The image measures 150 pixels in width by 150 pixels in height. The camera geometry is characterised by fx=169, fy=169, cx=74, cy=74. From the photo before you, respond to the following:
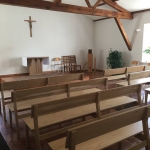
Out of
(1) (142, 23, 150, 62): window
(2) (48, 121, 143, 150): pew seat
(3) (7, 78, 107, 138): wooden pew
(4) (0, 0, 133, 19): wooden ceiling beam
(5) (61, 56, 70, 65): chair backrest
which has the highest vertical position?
(4) (0, 0, 133, 19): wooden ceiling beam

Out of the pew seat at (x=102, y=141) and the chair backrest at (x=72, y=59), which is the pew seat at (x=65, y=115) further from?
the chair backrest at (x=72, y=59)

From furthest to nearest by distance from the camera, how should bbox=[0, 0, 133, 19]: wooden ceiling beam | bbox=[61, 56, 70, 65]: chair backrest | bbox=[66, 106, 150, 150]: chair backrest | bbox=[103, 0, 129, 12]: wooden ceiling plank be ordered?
bbox=[61, 56, 70, 65]: chair backrest, bbox=[103, 0, 129, 12]: wooden ceiling plank, bbox=[0, 0, 133, 19]: wooden ceiling beam, bbox=[66, 106, 150, 150]: chair backrest

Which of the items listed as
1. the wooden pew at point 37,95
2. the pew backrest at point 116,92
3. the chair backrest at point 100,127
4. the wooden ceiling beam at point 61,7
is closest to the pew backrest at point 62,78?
the wooden pew at point 37,95

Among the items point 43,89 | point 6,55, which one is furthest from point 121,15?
point 43,89

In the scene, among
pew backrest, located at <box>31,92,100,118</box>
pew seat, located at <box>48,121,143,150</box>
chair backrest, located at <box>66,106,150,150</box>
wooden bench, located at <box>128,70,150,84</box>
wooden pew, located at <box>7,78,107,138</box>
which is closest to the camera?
chair backrest, located at <box>66,106,150,150</box>

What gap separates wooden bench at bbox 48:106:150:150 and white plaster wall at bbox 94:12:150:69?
5663 millimetres

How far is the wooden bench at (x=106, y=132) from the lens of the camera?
1109 mm

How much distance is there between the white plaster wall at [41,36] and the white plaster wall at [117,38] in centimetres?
53

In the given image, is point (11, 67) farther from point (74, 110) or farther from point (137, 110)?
point (137, 110)

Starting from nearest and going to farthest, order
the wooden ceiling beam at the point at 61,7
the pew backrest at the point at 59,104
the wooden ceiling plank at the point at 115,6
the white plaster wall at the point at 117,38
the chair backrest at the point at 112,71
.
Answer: the pew backrest at the point at 59,104
the chair backrest at the point at 112,71
the wooden ceiling beam at the point at 61,7
the wooden ceiling plank at the point at 115,6
the white plaster wall at the point at 117,38

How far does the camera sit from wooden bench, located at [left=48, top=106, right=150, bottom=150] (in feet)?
3.64

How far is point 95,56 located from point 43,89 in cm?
705

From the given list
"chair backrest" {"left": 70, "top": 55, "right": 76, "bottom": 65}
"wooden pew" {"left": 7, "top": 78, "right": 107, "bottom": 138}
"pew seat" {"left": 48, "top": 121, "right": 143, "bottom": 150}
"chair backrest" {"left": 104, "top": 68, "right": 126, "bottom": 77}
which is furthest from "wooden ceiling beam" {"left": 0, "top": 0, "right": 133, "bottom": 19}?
"pew seat" {"left": 48, "top": 121, "right": 143, "bottom": 150}

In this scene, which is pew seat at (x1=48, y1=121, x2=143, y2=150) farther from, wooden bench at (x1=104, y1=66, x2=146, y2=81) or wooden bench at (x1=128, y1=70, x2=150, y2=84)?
wooden bench at (x1=104, y1=66, x2=146, y2=81)
